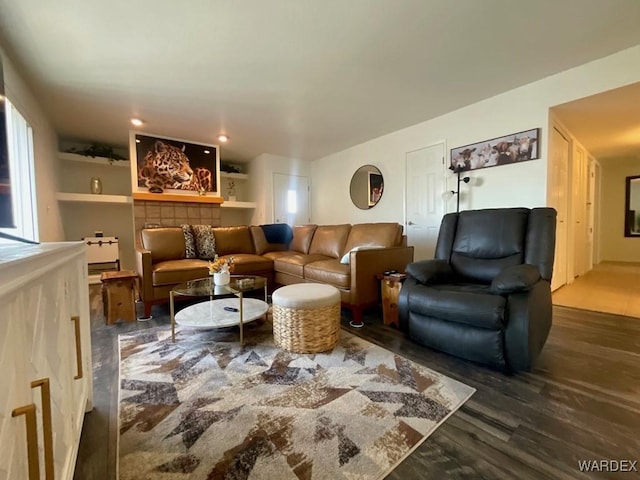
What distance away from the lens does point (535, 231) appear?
2.05 meters

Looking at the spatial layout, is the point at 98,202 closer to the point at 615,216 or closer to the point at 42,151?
the point at 42,151

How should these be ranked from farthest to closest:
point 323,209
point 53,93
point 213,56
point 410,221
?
point 323,209 → point 410,221 → point 53,93 → point 213,56

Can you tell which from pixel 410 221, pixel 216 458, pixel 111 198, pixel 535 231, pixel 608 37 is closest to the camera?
pixel 216 458

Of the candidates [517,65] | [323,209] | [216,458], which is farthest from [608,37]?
[323,209]

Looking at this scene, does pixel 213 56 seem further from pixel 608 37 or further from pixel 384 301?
pixel 608 37

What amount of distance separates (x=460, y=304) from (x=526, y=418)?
64 centimetres

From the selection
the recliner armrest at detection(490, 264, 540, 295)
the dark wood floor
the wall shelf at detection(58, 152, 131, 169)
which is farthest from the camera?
the wall shelf at detection(58, 152, 131, 169)

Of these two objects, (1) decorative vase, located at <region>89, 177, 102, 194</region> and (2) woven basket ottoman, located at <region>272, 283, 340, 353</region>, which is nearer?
(2) woven basket ottoman, located at <region>272, 283, 340, 353</region>

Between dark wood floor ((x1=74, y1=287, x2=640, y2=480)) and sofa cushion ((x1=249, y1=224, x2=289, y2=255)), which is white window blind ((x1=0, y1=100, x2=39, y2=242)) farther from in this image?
sofa cushion ((x1=249, y1=224, x2=289, y2=255))

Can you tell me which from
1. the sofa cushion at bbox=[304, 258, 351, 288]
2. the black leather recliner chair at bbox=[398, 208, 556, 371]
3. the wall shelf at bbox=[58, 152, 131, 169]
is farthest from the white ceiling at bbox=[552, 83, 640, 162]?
the wall shelf at bbox=[58, 152, 131, 169]

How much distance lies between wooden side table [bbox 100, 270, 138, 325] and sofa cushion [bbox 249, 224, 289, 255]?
175 cm

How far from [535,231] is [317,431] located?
2.02m

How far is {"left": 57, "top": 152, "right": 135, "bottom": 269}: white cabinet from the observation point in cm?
460

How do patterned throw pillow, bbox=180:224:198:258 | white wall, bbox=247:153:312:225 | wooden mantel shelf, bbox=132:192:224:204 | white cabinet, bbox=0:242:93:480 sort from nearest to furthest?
white cabinet, bbox=0:242:93:480 < patterned throw pillow, bbox=180:224:198:258 < wooden mantel shelf, bbox=132:192:224:204 < white wall, bbox=247:153:312:225
